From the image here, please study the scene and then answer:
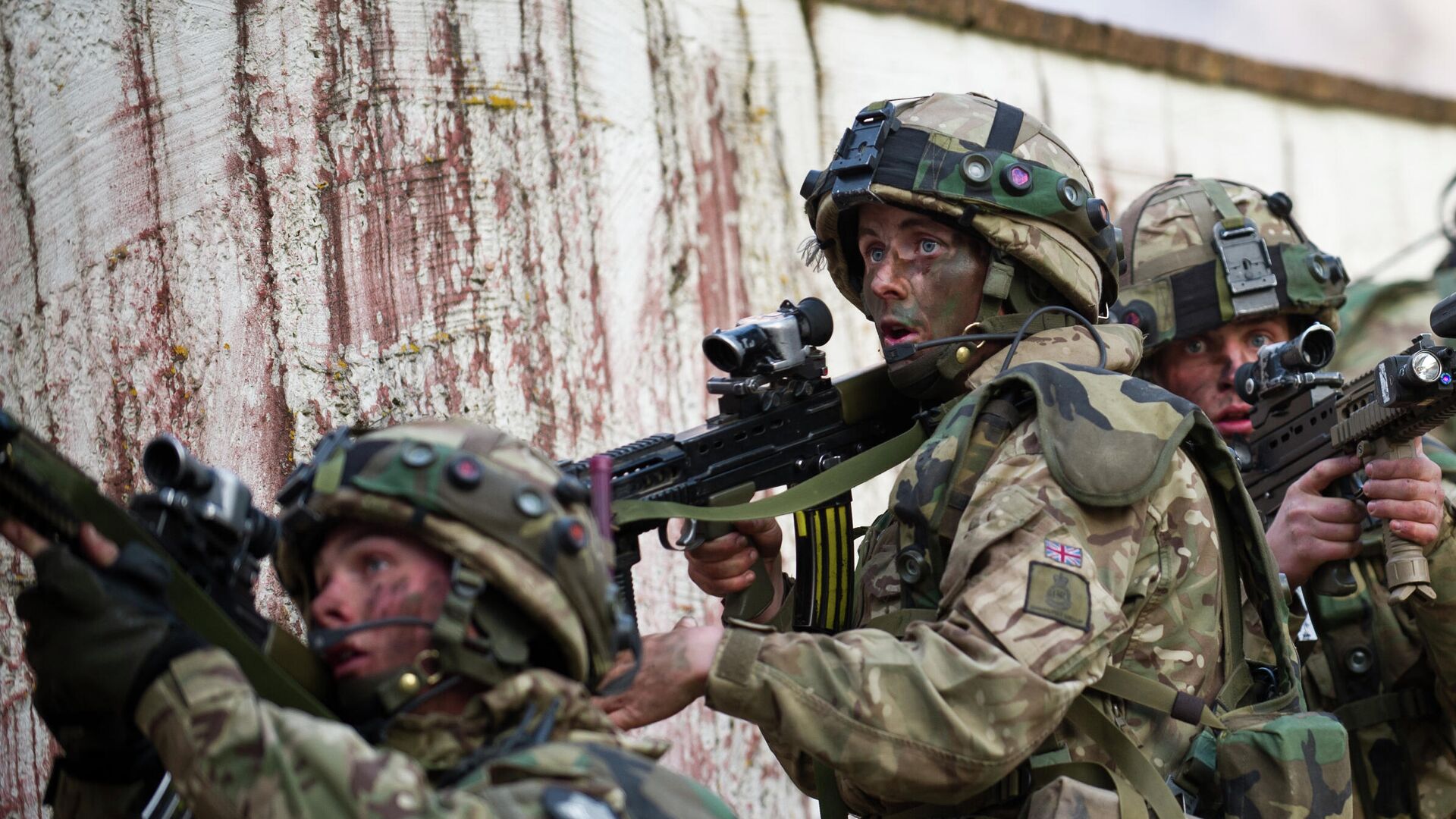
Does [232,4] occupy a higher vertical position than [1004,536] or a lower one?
higher

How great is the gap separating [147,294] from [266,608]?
0.96 meters

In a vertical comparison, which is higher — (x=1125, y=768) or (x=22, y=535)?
(x=22, y=535)

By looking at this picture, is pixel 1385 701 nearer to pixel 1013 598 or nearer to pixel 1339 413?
pixel 1339 413

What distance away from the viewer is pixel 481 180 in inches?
207

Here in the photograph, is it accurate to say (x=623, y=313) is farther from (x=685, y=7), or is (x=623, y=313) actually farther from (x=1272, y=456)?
(x=1272, y=456)

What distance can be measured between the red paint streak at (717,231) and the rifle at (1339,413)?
1893 mm

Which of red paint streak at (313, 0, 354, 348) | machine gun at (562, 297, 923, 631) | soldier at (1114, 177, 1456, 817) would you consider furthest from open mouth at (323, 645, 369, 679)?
soldier at (1114, 177, 1456, 817)

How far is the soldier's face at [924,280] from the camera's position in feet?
14.6

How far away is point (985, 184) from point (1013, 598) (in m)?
1.32

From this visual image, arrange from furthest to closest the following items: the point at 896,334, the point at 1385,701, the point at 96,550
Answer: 1. the point at 1385,701
2. the point at 896,334
3. the point at 96,550

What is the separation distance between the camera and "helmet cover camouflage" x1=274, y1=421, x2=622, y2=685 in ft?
9.75

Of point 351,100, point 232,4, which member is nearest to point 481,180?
point 351,100

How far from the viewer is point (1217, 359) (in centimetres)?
593

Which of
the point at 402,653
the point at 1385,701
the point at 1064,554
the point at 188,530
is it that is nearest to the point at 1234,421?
the point at 1385,701
